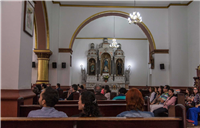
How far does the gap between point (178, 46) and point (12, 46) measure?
8649 millimetres

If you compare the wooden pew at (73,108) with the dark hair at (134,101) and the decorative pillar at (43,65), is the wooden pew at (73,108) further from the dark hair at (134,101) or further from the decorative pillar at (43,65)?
the decorative pillar at (43,65)

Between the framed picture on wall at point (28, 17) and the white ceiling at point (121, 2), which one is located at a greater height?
the white ceiling at point (121, 2)

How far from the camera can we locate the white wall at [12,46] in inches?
155

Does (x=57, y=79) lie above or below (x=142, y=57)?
below

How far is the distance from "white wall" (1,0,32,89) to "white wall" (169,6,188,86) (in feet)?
26.7

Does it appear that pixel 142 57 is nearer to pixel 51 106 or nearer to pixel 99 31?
pixel 99 31

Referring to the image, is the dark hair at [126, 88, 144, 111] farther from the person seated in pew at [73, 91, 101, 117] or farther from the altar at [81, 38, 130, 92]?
the altar at [81, 38, 130, 92]

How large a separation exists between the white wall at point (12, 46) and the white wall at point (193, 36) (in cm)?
808

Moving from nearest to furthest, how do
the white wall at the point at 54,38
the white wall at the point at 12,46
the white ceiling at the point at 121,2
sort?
the white wall at the point at 12,46 < the white wall at the point at 54,38 < the white ceiling at the point at 121,2

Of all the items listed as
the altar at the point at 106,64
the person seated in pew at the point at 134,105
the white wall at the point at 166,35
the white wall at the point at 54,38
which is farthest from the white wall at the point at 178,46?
the person seated in pew at the point at 134,105

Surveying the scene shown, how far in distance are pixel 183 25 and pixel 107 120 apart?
394 inches

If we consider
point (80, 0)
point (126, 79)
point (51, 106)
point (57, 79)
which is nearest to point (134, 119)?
point (51, 106)

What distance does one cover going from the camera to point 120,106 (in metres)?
3.43

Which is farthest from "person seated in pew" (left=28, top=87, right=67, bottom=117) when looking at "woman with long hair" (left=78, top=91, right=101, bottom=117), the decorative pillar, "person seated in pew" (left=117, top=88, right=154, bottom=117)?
the decorative pillar
